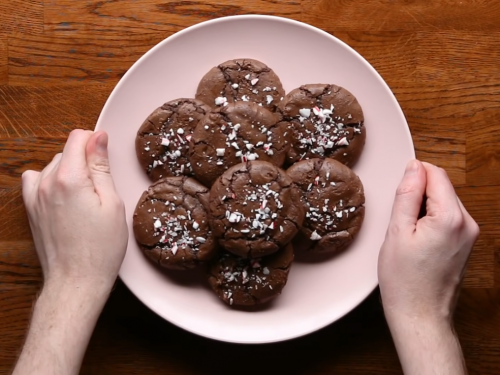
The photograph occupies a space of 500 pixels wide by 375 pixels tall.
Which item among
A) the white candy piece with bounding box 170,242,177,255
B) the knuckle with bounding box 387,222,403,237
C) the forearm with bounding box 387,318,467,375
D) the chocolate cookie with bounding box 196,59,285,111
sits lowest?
the forearm with bounding box 387,318,467,375

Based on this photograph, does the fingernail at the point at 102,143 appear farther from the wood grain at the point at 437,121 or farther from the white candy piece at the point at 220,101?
the wood grain at the point at 437,121

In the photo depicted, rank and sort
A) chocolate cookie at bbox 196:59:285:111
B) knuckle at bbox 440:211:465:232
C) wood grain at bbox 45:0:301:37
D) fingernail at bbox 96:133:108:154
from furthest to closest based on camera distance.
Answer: wood grain at bbox 45:0:301:37
chocolate cookie at bbox 196:59:285:111
fingernail at bbox 96:133:108:154
knuckle at bbox 440:211:465:232

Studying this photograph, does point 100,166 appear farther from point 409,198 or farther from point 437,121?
point 437,121

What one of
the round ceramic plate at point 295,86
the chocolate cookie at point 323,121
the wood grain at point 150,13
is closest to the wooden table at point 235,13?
the wood grain at point 150,13

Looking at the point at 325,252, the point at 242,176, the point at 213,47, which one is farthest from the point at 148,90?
the point at 325,252

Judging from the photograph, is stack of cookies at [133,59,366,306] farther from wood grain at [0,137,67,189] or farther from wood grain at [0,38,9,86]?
wood grain at [0,38,9,86]

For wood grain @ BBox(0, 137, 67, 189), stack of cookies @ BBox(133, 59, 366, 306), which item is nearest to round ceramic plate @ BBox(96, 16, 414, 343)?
stack of cookies @ BBox(133, 59, 366, 306)
